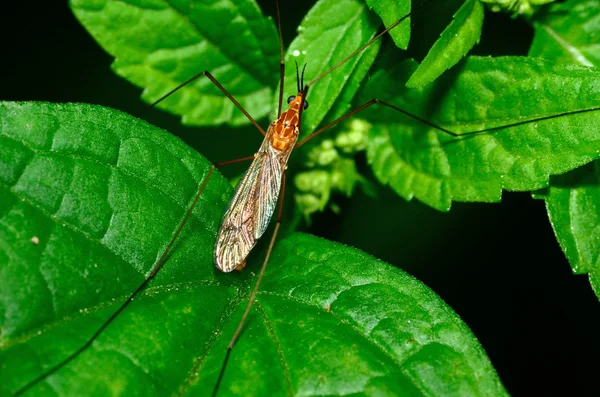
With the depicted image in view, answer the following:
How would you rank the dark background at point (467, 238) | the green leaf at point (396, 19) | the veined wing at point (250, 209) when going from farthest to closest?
1. the dark background at point (467, 238)
2. the veined wing at point (250, 209)
3. the green leaf at point (396, 19)

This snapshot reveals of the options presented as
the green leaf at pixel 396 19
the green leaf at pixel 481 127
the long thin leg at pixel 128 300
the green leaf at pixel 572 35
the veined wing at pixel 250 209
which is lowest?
the long thin leg at pixel 128 300

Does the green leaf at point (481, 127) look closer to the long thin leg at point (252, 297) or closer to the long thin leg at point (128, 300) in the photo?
the long thin leg at point (252, 297)

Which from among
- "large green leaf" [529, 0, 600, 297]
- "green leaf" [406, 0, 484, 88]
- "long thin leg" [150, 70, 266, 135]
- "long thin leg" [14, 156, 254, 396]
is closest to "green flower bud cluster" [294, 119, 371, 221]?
"long thin leg" [150, 70, 266, 135]

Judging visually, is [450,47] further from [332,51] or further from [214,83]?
[214,83]

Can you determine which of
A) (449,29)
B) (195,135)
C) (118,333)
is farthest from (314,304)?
(195,135)

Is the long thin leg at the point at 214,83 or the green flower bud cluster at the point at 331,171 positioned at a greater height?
the long thin leg at the point at 214,83

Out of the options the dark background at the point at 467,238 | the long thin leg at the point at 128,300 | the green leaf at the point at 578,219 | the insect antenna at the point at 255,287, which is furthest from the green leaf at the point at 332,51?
the green leaf at the point at 578,219

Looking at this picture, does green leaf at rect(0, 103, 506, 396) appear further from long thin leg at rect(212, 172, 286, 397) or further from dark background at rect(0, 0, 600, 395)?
dark background at rect(0, 0, 600, 395)
